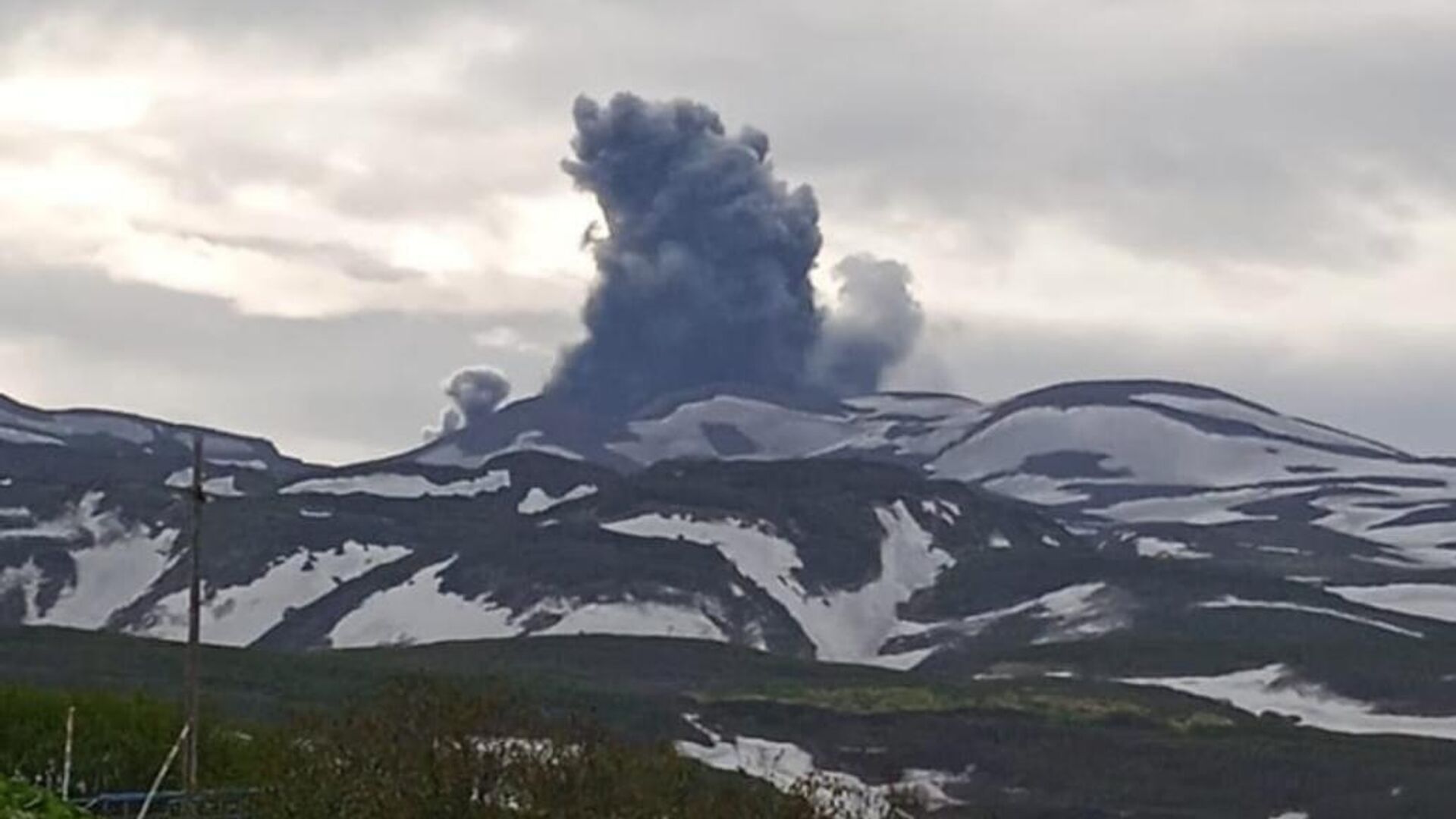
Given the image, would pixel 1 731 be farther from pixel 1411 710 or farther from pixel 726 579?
pixel 726 579

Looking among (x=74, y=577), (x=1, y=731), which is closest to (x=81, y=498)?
(x=74, y=577)

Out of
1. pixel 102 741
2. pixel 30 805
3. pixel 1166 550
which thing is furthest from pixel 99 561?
pixel 30 805

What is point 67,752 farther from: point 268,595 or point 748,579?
point 268,595

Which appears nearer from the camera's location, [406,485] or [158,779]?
[158,779]

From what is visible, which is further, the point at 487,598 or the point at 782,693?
the point at 487,598

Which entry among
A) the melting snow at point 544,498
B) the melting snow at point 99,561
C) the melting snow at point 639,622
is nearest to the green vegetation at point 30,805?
the melting snow at point 639,622
